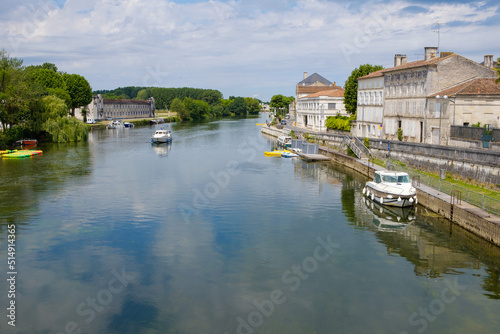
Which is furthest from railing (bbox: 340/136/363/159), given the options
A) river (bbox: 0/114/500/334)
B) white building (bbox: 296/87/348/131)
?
white building (bbox: 296/87/348/131)

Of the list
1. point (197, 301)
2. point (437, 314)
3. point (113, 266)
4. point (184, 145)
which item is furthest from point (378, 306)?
point (184, 145)

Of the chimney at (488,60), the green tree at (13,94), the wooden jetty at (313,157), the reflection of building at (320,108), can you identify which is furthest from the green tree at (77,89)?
the chimney at (488,60)

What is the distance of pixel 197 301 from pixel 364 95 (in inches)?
2073

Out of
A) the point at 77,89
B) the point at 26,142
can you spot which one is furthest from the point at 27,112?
the point at 77,89

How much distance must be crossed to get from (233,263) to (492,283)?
10732mm

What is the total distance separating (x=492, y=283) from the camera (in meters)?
18.5

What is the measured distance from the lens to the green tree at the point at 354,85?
72.6 metres

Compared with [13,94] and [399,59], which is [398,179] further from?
[13,94]

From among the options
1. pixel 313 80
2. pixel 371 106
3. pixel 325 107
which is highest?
pixel 313 80

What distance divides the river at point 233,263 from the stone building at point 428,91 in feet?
42.6

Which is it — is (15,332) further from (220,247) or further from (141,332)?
(220,247)

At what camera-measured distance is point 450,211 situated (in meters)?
25.7

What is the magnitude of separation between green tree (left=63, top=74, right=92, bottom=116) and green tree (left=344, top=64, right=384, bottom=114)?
63325 millimetres

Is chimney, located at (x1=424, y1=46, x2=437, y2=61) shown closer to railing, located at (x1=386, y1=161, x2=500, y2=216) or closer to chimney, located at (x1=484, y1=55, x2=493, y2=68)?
chimney, located at (x1=484, y1=55, x2=493, y2=68)
